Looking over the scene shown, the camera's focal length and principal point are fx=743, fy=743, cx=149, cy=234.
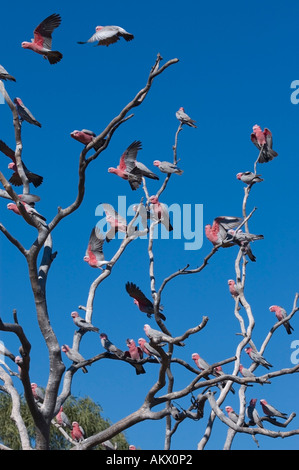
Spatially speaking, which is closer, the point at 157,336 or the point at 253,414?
the point at 157,336

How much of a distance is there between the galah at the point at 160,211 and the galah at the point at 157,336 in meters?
1.49

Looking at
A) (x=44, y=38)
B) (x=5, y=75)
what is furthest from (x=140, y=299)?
(x=44, y=38)

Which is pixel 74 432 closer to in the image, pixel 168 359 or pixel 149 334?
pixel 149 334

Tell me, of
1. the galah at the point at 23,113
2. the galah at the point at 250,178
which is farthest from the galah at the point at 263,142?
the galah at the point at 23,113

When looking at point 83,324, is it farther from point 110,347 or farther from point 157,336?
point 157,336

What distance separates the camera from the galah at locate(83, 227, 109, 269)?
10.2 m

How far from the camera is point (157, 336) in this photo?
873 centimetres

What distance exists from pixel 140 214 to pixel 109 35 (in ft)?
7.82

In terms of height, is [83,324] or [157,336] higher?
[83,324]

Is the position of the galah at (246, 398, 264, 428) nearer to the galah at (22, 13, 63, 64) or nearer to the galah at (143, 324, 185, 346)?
the galah at (143, 324, 185, 346)

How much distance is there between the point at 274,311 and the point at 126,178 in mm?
3255

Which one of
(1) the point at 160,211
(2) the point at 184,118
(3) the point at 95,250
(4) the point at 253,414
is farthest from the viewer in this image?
(2) the point at 184,118

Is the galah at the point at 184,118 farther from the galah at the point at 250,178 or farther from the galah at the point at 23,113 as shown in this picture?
the galah at the point at 23,113

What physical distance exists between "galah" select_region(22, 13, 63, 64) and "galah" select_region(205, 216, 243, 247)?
308 cm
